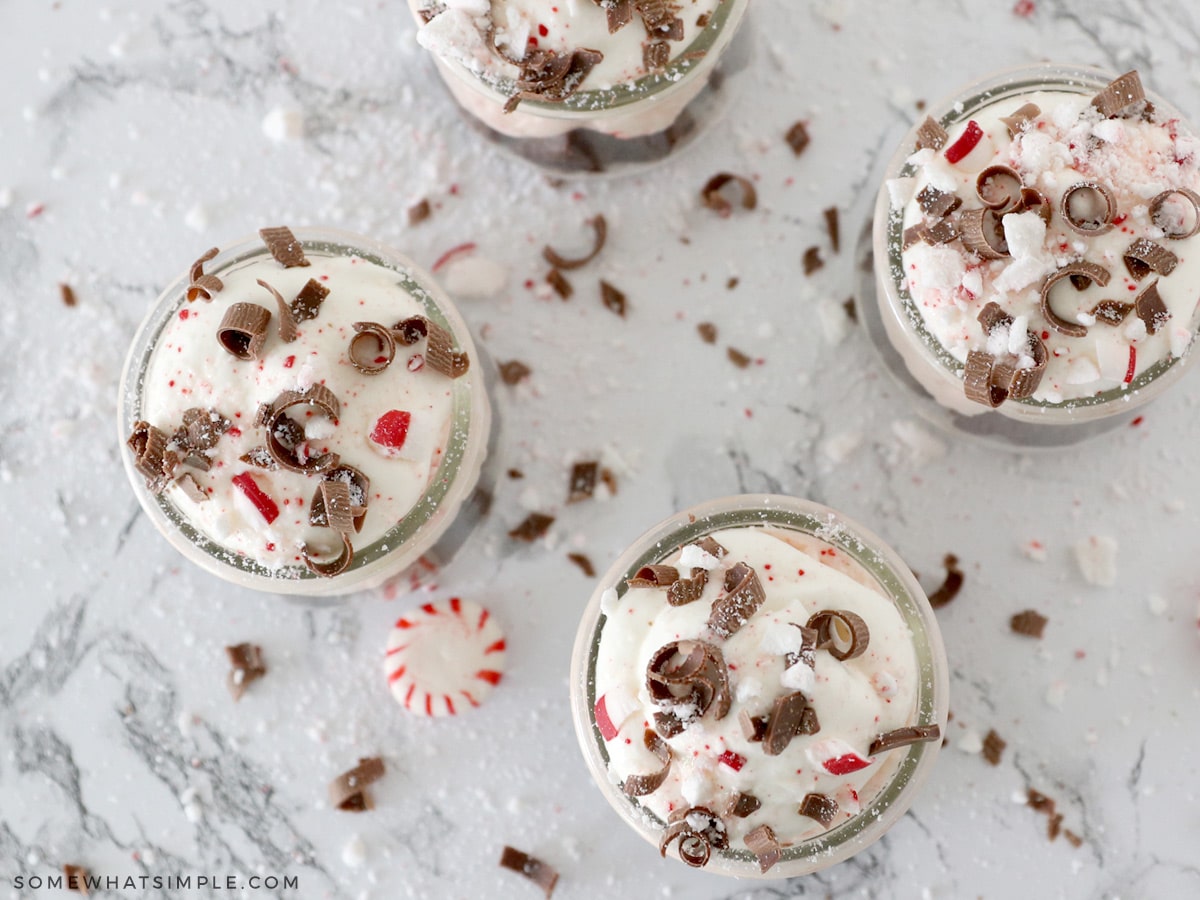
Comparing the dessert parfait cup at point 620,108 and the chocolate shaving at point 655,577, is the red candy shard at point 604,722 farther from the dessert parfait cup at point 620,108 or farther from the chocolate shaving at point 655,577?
the dessert parfait cup at point 620,108

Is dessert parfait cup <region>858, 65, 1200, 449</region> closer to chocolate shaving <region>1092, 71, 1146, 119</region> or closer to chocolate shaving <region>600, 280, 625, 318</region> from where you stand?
chocolate shaving <region>1092, 71, 1146, 119</region>

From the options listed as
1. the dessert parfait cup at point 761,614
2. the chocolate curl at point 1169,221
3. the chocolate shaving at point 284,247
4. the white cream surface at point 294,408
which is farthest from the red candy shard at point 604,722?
the chocolate curl at point 1169,221

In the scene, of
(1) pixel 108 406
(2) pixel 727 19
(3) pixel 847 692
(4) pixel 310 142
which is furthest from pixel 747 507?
(1) pixel 108 406

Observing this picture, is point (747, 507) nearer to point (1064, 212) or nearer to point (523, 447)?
point (523, 447)

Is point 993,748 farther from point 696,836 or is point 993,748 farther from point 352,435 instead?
point 352,435

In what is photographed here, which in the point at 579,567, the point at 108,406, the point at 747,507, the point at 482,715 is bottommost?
the point at 482,715
